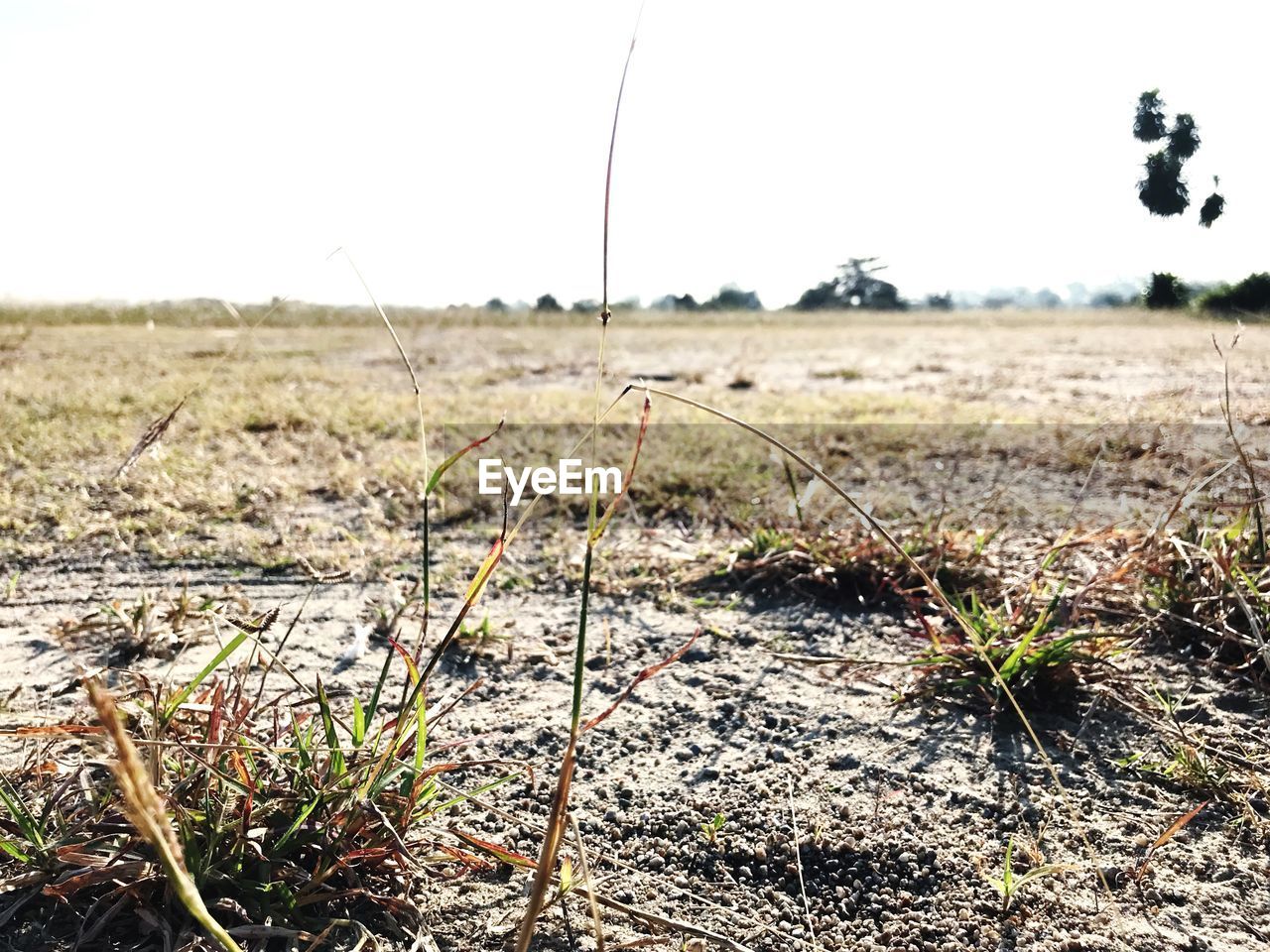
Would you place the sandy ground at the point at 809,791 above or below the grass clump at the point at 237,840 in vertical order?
below

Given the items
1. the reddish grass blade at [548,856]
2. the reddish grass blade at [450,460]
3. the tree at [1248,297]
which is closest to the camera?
the reddish grass blade at [548,856]

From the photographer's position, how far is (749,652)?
213cm

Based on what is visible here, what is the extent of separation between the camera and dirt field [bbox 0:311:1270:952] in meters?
1.33

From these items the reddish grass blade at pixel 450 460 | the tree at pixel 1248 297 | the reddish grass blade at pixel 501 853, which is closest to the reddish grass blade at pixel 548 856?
the reddish grass blade at pixel 450 460

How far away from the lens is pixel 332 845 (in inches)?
47.5

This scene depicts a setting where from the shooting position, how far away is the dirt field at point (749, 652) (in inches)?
52.4

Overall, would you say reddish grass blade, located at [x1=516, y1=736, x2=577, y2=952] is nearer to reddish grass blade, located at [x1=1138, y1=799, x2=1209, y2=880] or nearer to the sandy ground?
the sandy ground

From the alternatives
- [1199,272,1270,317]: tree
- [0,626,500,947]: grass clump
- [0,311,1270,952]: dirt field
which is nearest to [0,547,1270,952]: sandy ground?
[0,311,1270,952]: dirt field

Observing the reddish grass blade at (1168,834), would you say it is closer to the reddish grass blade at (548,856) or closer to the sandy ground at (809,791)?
the sandy ground at (809,791)

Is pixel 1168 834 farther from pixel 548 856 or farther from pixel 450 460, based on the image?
pixel 450 460

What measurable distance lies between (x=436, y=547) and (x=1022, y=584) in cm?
171

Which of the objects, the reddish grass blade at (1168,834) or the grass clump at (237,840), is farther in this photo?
the reddish grass blade at (1168,834)

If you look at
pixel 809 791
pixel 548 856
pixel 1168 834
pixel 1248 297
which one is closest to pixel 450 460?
pixel 548 856

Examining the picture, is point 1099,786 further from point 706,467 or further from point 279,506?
point 279,506
